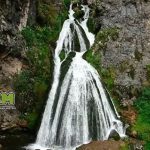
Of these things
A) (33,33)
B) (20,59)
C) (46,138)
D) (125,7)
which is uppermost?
(125,7)

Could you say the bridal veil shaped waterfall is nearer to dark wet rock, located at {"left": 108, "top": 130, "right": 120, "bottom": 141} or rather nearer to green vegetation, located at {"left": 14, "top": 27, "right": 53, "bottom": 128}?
dark wet rock, located at {"left": 108, "top": 130, "right": 120, "bottom": 141}

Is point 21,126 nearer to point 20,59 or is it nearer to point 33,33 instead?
point 20,59

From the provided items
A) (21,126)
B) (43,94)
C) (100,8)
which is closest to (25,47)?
(43,94)

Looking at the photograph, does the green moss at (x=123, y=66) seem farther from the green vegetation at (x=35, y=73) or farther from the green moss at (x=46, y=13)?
the green moss at (x=46, y=13)

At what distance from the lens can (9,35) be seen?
65.6 feet

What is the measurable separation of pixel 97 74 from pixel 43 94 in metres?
2.78

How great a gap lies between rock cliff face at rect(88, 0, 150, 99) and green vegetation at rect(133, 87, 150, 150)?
1.65 feet

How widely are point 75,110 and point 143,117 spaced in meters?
3.09

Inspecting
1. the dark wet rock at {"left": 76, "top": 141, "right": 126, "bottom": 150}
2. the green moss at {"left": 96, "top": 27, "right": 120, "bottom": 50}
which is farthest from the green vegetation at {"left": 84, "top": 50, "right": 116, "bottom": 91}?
the dark wet rock at {"left": 76, "top": 141, "right": 126, "bottom": 150}

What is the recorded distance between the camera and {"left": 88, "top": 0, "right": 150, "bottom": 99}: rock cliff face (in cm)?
2056

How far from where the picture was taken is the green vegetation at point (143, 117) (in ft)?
59.7

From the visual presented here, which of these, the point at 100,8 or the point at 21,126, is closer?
the point at 21,126

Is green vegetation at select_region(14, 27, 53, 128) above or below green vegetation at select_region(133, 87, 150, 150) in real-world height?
above

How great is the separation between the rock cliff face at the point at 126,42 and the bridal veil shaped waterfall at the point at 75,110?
120cm
